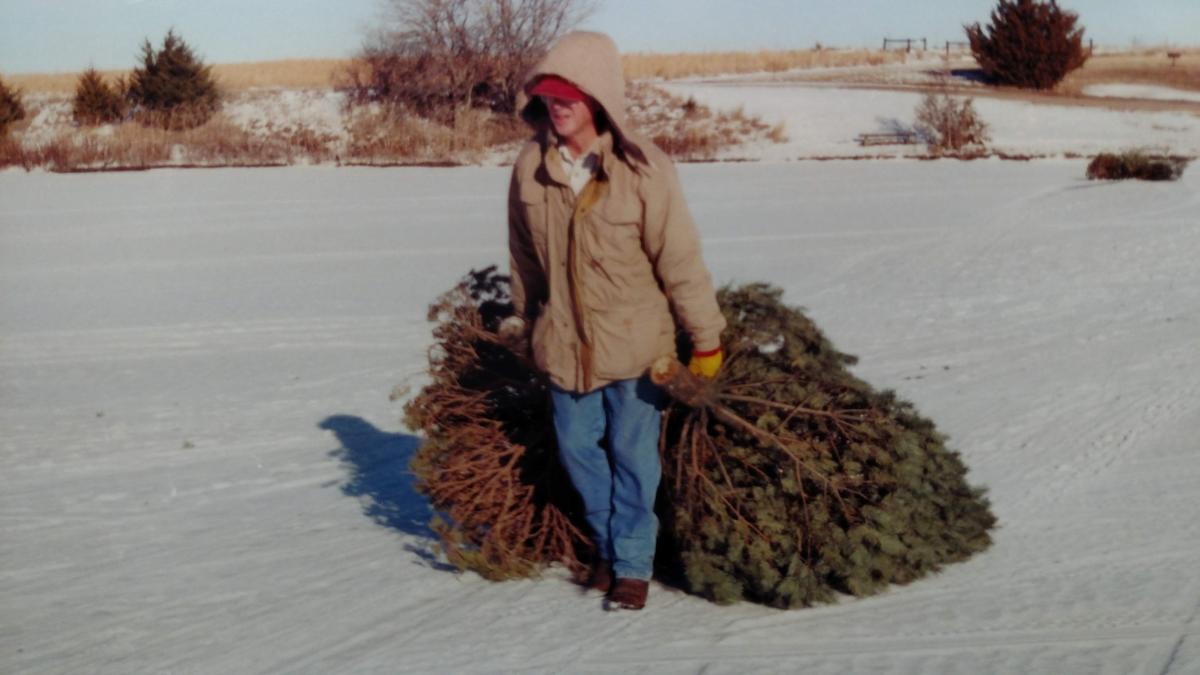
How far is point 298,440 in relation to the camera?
8594 mm

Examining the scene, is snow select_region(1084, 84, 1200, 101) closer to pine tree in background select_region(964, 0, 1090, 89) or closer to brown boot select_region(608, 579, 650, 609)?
pine tree in background select_region(964, 0, 1090, 89)

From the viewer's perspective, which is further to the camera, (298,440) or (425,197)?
(425,197)

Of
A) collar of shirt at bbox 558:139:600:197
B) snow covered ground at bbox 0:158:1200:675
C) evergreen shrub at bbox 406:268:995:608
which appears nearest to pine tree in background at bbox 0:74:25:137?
snow covered ground at bbox 0:158:1200:675

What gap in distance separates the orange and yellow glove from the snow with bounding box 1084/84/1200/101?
1760 inches

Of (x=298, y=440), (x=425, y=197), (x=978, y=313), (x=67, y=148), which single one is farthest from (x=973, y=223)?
(x=67, y=148)

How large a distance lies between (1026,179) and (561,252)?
69.6 feet

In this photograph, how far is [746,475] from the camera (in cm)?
545

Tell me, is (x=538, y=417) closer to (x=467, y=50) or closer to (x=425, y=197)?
(x=425, y=197)

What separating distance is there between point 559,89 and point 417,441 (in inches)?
158

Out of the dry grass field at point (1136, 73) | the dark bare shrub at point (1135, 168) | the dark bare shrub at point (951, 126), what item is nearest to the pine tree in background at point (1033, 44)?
the dry grass field at point (1136, 73)

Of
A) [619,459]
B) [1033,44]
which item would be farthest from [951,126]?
[619,459]

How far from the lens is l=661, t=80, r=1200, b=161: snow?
115ft

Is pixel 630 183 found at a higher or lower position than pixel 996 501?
higher

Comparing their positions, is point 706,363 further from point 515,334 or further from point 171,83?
point 171,83
